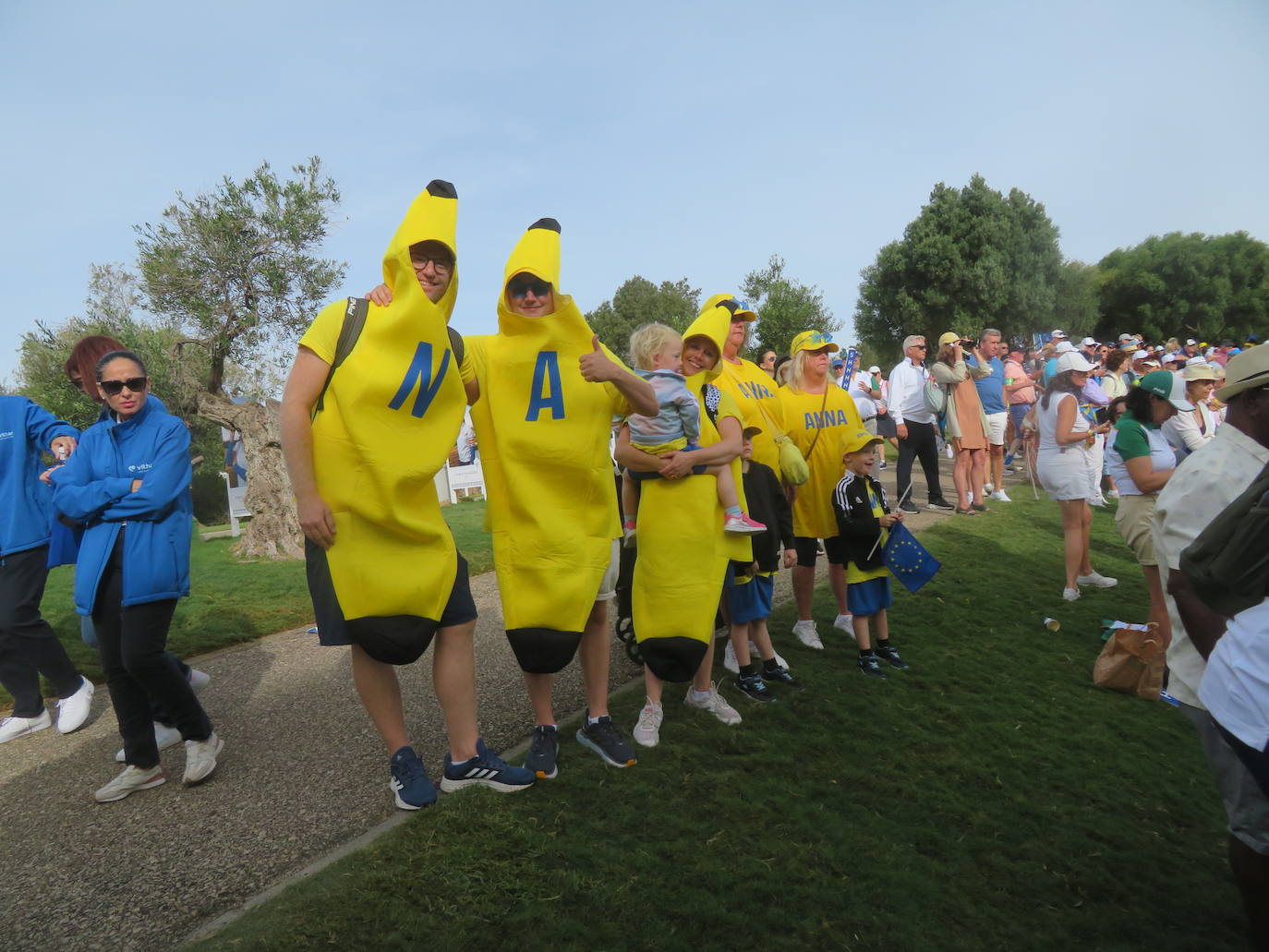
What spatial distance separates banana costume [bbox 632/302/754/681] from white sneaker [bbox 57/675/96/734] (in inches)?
136

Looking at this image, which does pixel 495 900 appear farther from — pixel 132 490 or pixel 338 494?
pixel 132 490

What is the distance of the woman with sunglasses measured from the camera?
3.43 m

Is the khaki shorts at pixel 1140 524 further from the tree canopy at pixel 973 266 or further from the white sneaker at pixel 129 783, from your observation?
the tree canopy at pixel 973 266

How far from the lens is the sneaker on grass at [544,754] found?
3.30 m

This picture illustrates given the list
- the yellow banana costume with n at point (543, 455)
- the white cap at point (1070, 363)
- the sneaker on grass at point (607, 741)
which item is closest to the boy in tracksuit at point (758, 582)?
the sneaker on grass at point (607, 741)

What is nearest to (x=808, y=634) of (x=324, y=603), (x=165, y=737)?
(x=324, y=603)

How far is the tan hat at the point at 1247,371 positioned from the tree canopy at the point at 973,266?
3883 cm

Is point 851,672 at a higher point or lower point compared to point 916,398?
lower

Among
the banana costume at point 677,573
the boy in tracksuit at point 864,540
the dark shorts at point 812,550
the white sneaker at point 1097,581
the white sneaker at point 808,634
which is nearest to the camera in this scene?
the banana costume at point 677,573

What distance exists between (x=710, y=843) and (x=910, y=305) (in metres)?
40.8

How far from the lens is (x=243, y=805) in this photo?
329 cm

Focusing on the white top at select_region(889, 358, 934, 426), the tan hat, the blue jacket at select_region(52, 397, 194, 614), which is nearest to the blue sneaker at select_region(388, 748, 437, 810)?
the blue jacket at select_region(52, 397, 194, 614)

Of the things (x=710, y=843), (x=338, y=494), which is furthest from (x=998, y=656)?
(x=338, y=494)

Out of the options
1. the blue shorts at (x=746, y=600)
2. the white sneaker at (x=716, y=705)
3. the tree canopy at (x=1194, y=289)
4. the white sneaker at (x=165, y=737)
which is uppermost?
the tree canopy at (x=1194, y=289)
